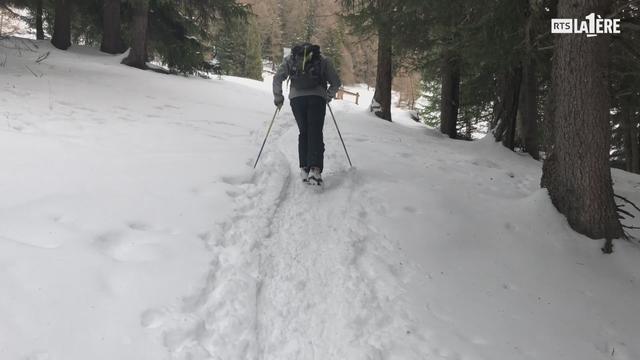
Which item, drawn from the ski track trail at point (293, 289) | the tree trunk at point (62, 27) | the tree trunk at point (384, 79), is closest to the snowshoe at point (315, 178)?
the ski track trail at point (293, 289)

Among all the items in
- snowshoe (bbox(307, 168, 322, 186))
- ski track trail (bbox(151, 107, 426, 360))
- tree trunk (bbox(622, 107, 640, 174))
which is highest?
tree trunk (bbox(622, 107, 640, 174))

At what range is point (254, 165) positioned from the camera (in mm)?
6496

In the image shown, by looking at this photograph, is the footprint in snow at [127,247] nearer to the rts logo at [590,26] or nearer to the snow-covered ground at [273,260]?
the snow-covered ground at [273,260]

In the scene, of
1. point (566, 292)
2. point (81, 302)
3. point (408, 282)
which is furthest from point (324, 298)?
point (566, 292)

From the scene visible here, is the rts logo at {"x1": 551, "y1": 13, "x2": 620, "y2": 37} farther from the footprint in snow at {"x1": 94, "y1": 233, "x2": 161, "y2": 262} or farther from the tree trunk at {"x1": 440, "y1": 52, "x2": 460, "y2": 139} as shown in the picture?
the tree trunk at {"x1": 440, "y1": 52, "x2": 460, "y2": 139}

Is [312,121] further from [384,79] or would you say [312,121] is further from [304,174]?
[384,79]

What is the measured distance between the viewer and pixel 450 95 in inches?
507

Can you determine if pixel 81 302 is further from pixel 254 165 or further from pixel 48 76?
pixel 48 76

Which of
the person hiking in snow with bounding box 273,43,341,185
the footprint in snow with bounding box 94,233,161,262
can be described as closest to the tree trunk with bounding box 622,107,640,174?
the person hiking in snow with bounding box 273,43,341,185

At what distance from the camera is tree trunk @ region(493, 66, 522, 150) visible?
10656 millimetres

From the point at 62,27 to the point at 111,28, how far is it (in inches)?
70.0

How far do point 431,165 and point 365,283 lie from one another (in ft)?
13.3

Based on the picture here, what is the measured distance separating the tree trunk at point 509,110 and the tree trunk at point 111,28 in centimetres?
1359

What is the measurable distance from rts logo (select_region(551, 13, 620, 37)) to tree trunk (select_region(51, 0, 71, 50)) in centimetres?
1740
